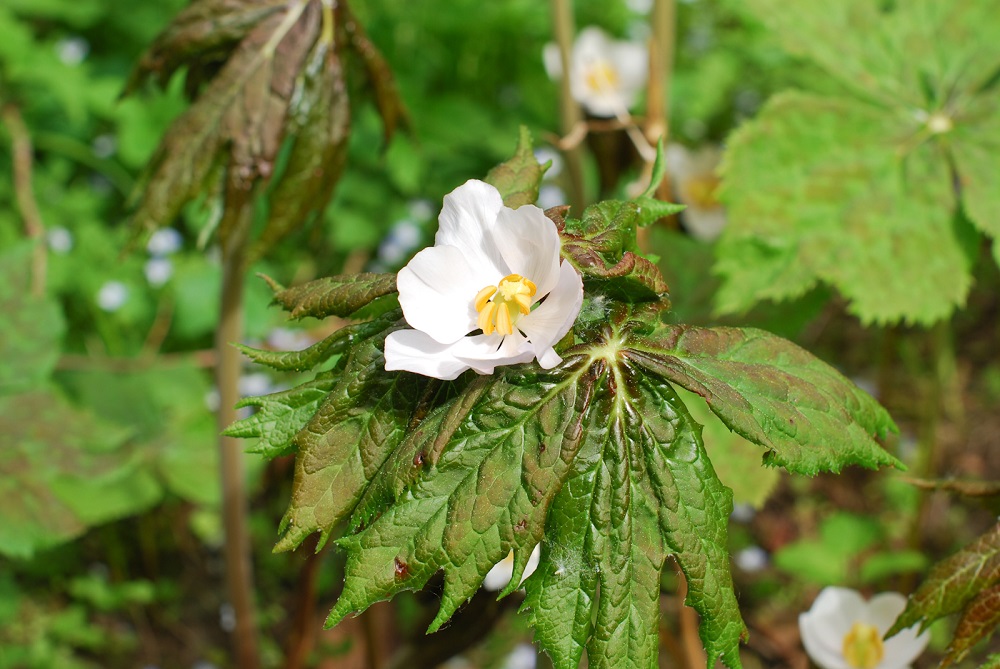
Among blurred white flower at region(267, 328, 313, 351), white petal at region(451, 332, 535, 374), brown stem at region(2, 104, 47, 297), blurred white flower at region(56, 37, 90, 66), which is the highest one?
white petal at region(451, 332, 535, 374)

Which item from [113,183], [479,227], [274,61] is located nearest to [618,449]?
[479,227]

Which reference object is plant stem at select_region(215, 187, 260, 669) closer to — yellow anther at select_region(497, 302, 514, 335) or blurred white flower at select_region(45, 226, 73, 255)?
yellow anther at select_region(497, 302, 514, 335)

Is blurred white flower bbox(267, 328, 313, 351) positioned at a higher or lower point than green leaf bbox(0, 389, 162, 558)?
lower

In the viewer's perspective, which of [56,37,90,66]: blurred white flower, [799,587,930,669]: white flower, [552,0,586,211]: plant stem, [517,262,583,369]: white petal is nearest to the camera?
[517,262,583,369]: white petal

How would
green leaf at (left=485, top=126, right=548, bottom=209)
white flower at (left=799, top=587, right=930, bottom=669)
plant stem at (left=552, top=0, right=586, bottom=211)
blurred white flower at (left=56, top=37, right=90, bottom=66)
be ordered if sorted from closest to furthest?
green leaf at (left=485, top=126, right=548, bottom=209), white flower at (left=799, top=587, right=930, bottom=669), plant stem at (left=552, top=0, right=586, bottom=211), blurred white flower at (left=56, top=37, right=90, bottom=66)

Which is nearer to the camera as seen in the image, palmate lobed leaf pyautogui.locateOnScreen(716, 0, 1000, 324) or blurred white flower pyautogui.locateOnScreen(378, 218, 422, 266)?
palmate lobed leaf pyautogui.locateOnScreen(716, 0, 1000, 324)

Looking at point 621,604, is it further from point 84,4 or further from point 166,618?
point 84,4

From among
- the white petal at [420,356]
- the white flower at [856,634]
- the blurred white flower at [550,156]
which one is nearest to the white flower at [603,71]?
the blurred white flower at [550,156]

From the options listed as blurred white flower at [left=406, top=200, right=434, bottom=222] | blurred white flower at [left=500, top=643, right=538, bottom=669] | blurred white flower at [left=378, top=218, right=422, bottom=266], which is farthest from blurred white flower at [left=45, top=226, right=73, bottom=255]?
blurred white flower at [left=500, top=643, right=538, bottom=669]
